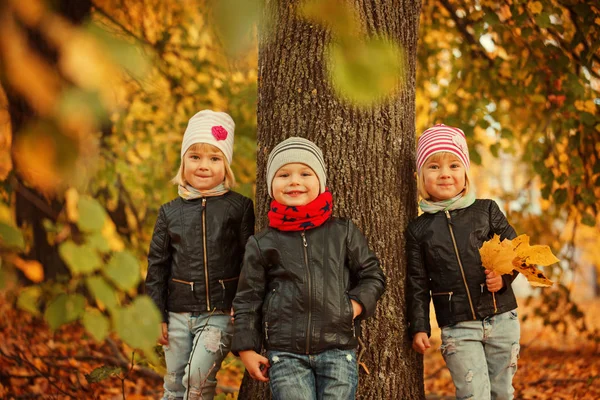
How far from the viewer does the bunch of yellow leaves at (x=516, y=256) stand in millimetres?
2893

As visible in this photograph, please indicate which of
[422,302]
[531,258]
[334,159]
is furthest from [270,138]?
[531,258]

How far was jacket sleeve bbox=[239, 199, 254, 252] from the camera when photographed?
3.19m

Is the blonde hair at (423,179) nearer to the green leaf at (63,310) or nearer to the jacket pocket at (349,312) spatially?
the jacket pocket at (349,312)

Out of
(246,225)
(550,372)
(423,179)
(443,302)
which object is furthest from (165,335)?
(550,372)

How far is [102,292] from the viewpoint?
1.27 meters

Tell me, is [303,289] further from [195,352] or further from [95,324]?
[95,324]

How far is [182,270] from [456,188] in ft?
5.18

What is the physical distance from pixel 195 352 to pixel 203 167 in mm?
1008

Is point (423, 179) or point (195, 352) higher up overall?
point (423, 179)

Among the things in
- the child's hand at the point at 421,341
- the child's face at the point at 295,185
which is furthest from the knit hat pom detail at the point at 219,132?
the child's hand at the point at 421,341

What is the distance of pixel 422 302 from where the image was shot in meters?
3.04

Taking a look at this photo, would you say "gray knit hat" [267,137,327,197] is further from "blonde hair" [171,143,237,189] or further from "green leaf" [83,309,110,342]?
"green leaf" [83,309,110,342]

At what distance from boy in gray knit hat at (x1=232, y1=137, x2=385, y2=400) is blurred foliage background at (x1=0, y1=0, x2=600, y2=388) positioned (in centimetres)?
52

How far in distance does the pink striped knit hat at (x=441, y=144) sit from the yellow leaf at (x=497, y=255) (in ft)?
1.49
